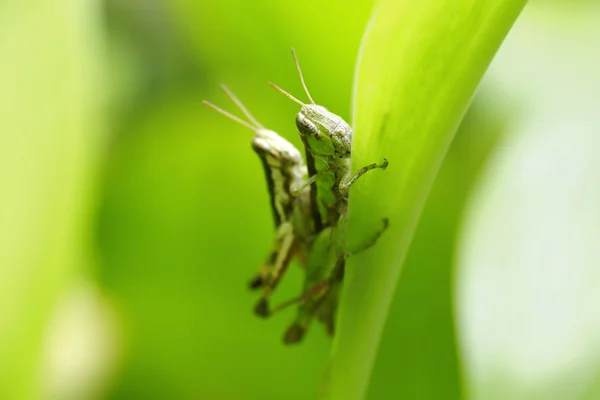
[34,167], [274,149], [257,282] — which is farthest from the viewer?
[257,282]

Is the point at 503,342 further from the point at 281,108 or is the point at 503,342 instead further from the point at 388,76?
the point at 281,108

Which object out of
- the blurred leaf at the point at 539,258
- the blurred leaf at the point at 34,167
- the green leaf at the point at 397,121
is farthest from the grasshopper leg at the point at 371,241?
the blurred leaf at the point at 34,167

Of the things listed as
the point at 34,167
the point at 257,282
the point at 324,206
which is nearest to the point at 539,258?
the point at 324,206

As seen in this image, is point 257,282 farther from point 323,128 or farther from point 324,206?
point 323,128

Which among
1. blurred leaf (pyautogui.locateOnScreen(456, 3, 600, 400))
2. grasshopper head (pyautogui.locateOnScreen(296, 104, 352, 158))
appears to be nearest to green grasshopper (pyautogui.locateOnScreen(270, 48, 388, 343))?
grasshopper head (pyautogui.locateOnScreen(296, 104, 352, 158))

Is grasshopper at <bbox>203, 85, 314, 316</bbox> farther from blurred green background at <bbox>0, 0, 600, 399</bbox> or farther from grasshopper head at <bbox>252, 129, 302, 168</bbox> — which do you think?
blurred green background at <bbox>0, 0, 600, 399</bbox>

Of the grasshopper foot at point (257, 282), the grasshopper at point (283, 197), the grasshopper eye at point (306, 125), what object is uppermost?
the grasshopper eye at point (306, 125)

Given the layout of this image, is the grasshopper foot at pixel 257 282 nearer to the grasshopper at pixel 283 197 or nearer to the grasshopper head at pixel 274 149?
the grasshopper at pixel 283 197
